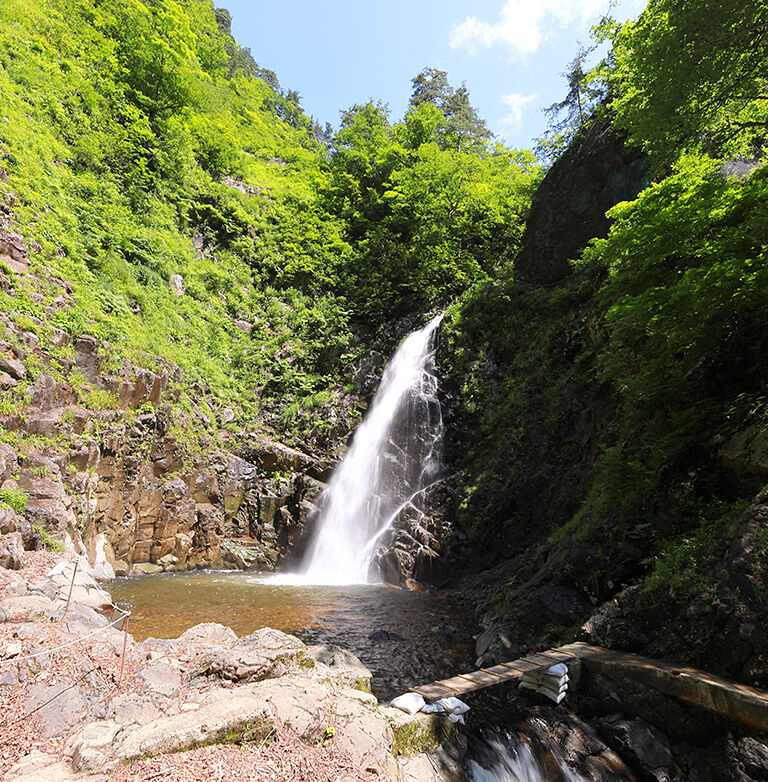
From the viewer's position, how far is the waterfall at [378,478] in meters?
12.5

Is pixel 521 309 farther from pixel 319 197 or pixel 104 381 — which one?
pixel 319 197

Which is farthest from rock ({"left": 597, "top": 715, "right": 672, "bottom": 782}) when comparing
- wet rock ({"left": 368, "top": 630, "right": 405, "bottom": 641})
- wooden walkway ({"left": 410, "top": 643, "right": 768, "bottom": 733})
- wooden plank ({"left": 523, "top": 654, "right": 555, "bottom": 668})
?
wet rock ({"left": 368, "top": 630, "right": 405, "bottom": 641})

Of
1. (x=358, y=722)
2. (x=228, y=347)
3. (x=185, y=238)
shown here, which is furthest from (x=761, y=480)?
(x=185, y=238)

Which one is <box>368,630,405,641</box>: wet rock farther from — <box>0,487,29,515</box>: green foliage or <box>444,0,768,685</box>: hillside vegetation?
<box>0,487,29,515</box>: green foliage

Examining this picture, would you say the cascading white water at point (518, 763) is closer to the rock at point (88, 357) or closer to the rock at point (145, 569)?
the rock at point (145, 569)

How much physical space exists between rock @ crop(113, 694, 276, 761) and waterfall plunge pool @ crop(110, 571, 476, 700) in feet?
8.54

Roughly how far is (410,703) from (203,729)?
1.76m

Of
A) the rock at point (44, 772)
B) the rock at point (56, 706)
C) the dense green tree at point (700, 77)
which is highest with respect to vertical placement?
the dense green tree at point (700, 77)

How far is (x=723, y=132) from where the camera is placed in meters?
6.38

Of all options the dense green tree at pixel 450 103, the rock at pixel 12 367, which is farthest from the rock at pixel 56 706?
the dense green tree at pixel 450 103

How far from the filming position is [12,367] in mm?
8039

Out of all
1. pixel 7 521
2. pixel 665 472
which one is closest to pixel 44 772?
pixel 7 521

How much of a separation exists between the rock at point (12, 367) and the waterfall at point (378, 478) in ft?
26.6

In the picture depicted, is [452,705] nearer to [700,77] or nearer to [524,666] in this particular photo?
[524,666]
